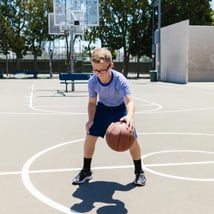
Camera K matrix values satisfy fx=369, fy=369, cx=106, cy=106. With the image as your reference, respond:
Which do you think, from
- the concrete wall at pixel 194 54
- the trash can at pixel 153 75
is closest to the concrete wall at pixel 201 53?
the concrete wall at pixel 194 54

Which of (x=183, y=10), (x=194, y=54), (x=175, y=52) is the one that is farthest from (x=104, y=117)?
(x=183, y=10)

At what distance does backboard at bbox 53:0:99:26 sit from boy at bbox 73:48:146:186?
17.8 metres

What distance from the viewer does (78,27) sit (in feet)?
72.5

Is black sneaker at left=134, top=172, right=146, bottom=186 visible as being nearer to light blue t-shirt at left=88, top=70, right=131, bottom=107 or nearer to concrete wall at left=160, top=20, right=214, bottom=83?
light blue t-shirt at left=88, top=70, right=131, bottom=107

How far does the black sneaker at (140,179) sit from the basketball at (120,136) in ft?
2.11

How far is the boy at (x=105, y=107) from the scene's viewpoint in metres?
4.23

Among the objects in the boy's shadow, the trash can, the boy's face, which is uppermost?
the boy's face

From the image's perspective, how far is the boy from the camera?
166 inches

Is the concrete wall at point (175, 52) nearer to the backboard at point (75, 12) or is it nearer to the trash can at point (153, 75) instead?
the trash can at point (153, 75)

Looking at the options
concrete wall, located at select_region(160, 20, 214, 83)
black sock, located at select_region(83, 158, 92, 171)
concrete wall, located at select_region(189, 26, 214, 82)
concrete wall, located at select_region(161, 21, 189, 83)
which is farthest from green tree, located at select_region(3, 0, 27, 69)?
black sock, located at select_region(83, 158, 92, 171)

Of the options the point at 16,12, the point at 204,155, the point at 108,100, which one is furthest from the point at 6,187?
the point at 16,12

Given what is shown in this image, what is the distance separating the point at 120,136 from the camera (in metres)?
3.91

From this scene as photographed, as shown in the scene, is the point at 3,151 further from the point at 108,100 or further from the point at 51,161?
the point at 108,100

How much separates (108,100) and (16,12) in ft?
156
